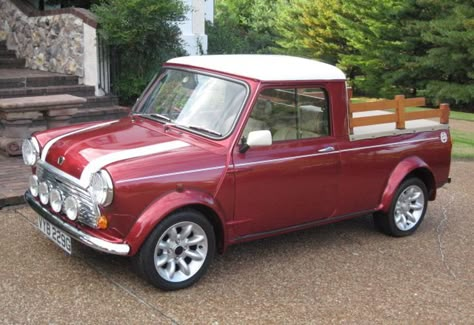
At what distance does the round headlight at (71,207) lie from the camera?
421cm

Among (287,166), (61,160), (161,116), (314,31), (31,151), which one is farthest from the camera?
(314,31)

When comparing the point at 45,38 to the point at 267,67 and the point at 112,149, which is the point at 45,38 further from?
the point at 112,149

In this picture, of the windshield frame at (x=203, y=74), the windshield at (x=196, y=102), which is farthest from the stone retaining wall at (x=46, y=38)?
the windshield at (x=196, y=102)

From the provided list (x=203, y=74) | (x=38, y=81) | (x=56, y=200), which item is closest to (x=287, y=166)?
(x=203, y=74)

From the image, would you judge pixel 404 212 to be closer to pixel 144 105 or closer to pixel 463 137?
pixel 144 105

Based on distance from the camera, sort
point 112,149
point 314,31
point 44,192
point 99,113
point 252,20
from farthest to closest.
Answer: point 252,20 → point 314,31 → point 99,113 → point 44,192 → point 112,149

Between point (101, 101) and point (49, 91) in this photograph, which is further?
point (101, 101)

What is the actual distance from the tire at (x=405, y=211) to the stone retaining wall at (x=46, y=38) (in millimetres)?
6672

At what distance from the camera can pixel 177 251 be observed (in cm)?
430

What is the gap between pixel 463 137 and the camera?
11.9 meters

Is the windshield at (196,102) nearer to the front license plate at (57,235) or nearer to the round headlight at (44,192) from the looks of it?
the round headlight at (44,192)

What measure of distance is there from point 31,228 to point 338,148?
2850 mm

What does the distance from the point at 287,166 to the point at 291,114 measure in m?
0.48

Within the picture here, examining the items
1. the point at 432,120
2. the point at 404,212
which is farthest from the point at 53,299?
the point at 432,120
